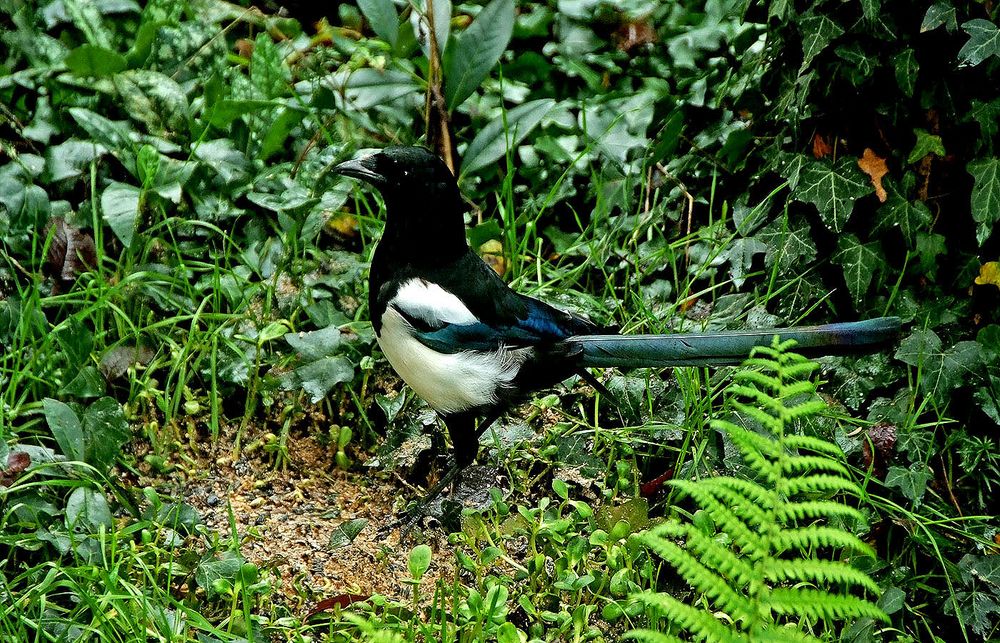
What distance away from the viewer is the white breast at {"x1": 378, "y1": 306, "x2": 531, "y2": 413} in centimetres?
287

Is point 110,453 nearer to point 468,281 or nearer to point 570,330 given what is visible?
point 468,281

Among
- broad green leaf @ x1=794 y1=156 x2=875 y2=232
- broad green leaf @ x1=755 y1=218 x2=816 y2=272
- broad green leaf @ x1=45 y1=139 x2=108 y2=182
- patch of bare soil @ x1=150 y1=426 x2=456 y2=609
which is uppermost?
broad green leaf @ x1=45 y1=139 x2=108 y2=182

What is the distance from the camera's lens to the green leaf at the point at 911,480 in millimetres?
2936

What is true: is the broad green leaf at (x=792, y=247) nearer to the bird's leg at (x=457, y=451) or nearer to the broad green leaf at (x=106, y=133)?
the bird's leg at (x=457, y=451)

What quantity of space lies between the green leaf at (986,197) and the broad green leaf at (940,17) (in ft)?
1.29

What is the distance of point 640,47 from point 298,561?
2877 mm

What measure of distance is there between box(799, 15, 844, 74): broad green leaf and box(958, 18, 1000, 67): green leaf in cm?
33

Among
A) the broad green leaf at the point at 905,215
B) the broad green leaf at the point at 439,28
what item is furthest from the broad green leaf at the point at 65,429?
the broad green leaf at the point at 905,215

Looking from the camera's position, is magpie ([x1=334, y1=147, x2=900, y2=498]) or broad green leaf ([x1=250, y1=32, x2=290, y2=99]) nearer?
magpie ([x1=334, y1=147, x2=900, y2=498])

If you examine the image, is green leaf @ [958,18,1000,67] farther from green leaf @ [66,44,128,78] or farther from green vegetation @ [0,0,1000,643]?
green leaf @ [66,44,128,78]

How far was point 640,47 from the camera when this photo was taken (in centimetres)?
482

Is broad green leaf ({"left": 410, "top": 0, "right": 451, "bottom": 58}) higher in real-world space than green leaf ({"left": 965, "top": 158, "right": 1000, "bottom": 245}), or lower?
higher

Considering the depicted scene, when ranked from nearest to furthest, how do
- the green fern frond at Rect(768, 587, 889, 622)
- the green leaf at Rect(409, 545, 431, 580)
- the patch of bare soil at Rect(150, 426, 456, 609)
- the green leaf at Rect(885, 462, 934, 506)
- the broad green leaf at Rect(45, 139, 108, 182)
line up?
the green fern frond at Rect(768, 587, 889, 622), the green leaf at Rect(409, 545, 431, 580), the patch of bare soil at Rect(150, 426, 456, 609), the green leaf at Rect(885, 462, 934, 506), the broad green leaf at Rect(45, 139, 108, 182)

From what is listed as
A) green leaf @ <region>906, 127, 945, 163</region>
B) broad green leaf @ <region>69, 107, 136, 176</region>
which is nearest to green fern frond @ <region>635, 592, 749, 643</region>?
green leaf @ <region>906, 127, 945, 163</region>
